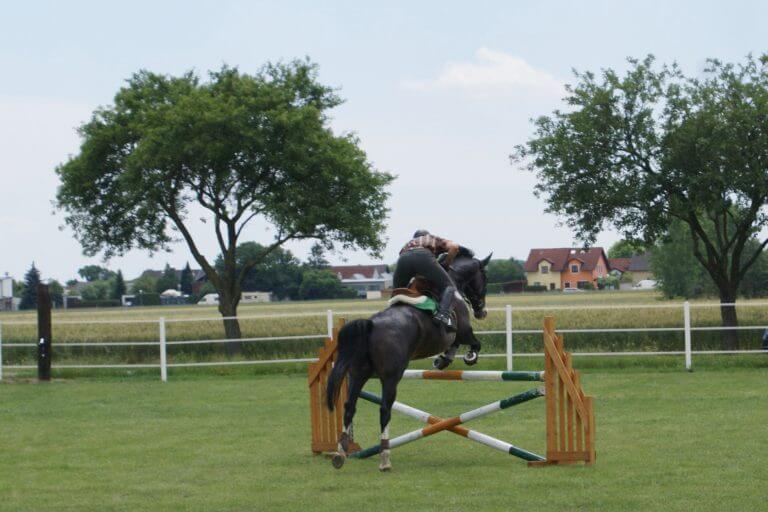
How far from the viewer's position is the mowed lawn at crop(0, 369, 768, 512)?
26.8 feet

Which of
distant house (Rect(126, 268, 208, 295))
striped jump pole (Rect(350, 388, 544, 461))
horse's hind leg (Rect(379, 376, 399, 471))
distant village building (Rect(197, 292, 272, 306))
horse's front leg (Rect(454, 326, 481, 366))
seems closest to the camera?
horse's hind leg (Rect(379, 376, 399, 471))

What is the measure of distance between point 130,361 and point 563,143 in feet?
36.3

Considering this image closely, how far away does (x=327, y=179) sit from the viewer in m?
27.1

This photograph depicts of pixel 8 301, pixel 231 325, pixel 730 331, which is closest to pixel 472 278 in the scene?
pixel 730 331

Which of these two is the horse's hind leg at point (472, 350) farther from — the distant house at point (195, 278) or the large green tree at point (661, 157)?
the distant house at point (195, 278)

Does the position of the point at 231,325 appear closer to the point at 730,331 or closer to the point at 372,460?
the point at 730,331

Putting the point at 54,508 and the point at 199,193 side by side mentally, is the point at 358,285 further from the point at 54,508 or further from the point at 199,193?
the point at 54,508

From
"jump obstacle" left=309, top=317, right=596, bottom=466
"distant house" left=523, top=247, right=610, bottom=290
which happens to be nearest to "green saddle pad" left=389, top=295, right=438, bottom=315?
"jump obstacle" left=309, top=317, right=596, bottom=466

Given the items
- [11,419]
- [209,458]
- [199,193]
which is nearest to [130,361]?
[199,193]

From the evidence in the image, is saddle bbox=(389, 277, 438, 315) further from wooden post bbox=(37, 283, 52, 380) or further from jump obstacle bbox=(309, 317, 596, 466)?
wooden post bbox=(37, 283, 52, 380)

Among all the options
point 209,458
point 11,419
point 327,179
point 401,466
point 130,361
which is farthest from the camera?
point 327,179

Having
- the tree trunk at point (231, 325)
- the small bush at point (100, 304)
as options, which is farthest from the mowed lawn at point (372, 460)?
the small bush at point (100, 304)

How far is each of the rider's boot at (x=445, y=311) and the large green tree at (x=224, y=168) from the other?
17.1m

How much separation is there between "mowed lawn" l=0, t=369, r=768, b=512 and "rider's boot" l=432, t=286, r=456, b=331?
1.30 metres
